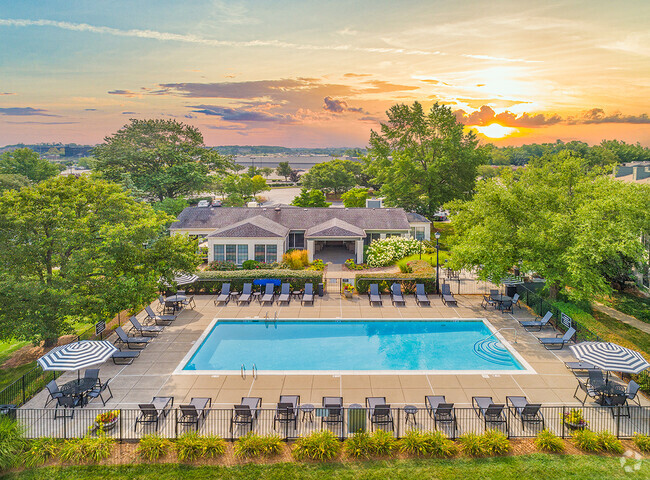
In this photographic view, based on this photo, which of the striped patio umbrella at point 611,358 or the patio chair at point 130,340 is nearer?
the striped patio umbrella at point 611,358

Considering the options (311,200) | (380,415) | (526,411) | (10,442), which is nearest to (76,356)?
(10,442)

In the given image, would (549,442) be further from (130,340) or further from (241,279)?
(241,279)

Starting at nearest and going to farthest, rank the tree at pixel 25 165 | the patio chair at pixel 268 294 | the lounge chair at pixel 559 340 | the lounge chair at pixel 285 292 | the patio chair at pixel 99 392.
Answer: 1. the patio chair at pixel 99 392
2. the lounge chair at pixel 559 340
3. the patio chair at pixel 268 294
4. the lounge chair at pixel 285 292
5. the tree at pixel 25 165

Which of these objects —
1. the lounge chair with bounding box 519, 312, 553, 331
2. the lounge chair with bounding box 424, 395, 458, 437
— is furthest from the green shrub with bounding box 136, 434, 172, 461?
the lounge chair with bounding box 519, 312, 553, 331

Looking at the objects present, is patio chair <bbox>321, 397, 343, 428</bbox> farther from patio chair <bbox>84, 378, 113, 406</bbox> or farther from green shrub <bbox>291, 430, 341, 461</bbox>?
patio chair <bbox>84, 378, 113, 406</bbox>

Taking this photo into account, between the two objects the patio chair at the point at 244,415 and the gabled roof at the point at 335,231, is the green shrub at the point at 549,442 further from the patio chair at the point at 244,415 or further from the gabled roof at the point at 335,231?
the gabled roof at the point at 335,231

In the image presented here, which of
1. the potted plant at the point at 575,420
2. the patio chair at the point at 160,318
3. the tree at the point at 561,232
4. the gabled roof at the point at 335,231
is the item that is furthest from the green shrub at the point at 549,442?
the gabled roof at the point at 335,231
